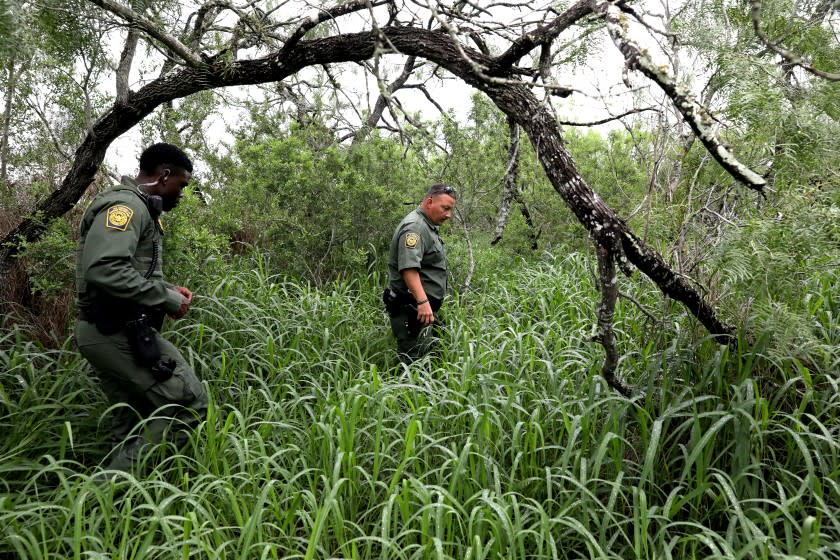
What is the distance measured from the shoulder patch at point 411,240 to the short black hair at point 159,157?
5.25 feet

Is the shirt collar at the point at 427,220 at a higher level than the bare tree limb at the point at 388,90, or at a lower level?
lower

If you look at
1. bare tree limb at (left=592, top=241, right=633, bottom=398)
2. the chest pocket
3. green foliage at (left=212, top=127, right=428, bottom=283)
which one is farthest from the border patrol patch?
green foliage at (left=212, top=127, right=428, bottom=283)

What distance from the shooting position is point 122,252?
9.67 ft

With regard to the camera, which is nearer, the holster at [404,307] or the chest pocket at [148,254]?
the chest pocket at [148,254]

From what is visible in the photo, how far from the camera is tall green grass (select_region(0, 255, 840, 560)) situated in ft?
8.00

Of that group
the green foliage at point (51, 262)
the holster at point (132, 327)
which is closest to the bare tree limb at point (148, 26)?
the green foliage at point (51, 262)

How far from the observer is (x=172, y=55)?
4906 millimetres

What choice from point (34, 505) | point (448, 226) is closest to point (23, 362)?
point (34, 505)

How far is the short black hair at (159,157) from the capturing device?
330 centimetres

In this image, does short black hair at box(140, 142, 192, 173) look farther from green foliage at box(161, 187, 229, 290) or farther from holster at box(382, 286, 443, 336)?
holster at box(382, 286, 443, 336)

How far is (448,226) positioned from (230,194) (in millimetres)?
2699

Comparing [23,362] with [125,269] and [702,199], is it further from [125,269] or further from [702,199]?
[702,199]

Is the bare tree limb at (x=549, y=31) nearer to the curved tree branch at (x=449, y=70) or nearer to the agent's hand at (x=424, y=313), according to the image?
the curved tree branch at (x=449, y=70)

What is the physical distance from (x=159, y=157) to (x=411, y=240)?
5.63 feet
